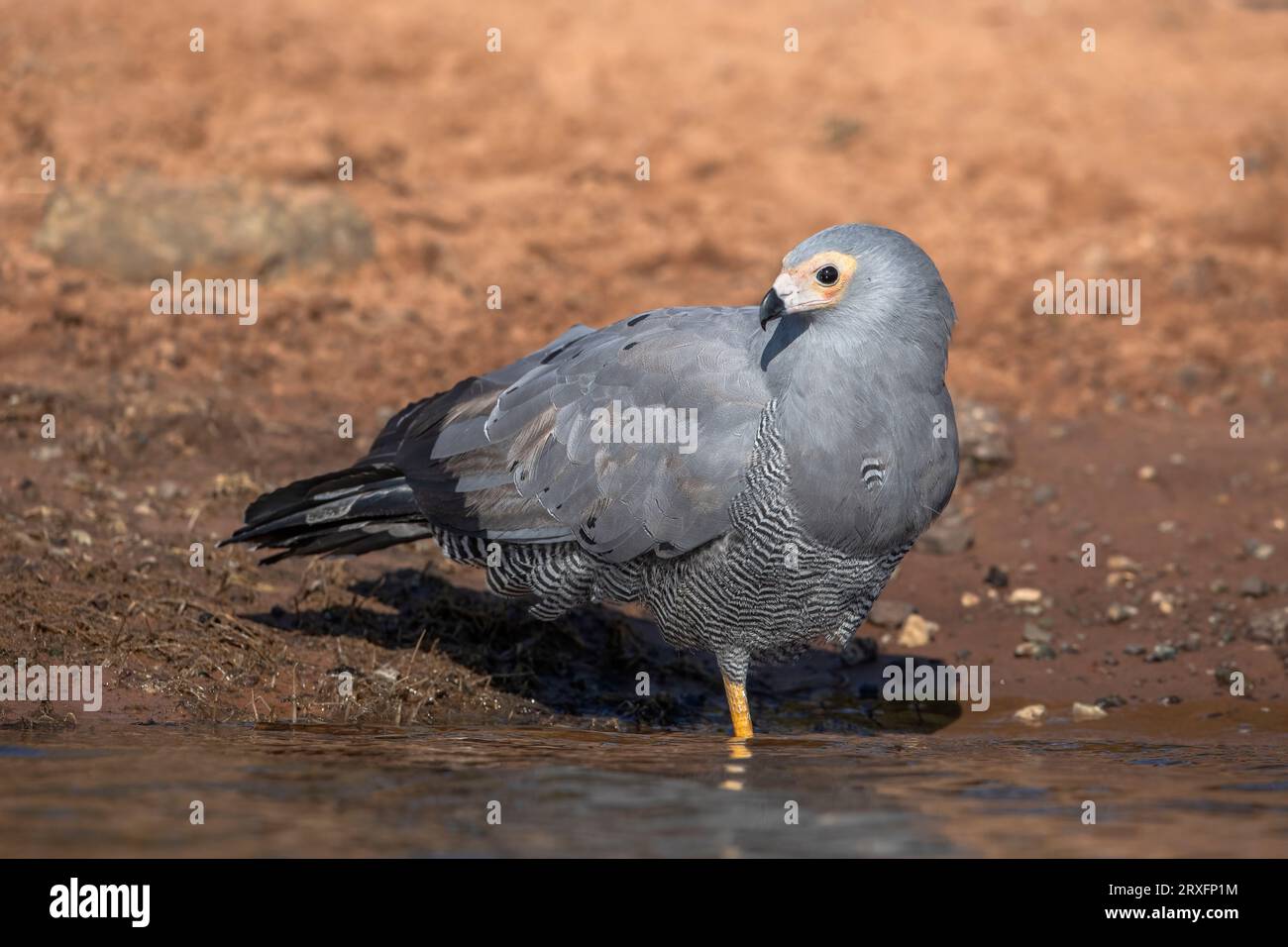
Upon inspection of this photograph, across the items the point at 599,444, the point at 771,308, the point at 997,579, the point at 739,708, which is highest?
the point at 771,308

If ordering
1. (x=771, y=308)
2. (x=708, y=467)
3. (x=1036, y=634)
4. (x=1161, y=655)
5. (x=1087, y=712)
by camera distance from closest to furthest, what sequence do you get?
(x=771, y=308), (x=708, y=467), (x=1087, y=712), (x=1161, y=655), (x=1036, y=634)

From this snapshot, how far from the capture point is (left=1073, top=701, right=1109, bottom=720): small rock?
7.66m

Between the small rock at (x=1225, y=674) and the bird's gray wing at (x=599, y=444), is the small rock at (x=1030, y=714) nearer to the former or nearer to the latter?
the small rock at (x=1225, y=674)

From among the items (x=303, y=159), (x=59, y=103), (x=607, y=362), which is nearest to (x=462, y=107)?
(x=303, y=159)

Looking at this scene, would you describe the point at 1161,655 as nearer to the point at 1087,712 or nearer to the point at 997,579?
the point at 1087,712

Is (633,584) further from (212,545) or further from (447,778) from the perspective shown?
(212,545)

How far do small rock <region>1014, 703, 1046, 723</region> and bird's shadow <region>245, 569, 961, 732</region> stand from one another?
28 cm

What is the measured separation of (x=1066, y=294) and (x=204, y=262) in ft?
21.0

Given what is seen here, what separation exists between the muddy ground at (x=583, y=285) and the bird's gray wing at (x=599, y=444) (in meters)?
0.98

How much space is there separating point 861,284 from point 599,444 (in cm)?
124

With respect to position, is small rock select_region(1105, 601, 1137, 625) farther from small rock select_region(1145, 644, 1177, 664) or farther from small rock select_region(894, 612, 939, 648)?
small rock select_region(894, 612, 939, 648)

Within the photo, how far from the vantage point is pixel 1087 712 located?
25.2ft

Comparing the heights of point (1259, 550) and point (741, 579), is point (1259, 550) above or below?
above

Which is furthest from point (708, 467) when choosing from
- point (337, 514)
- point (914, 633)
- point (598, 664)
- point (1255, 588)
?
point (1255, 588)
